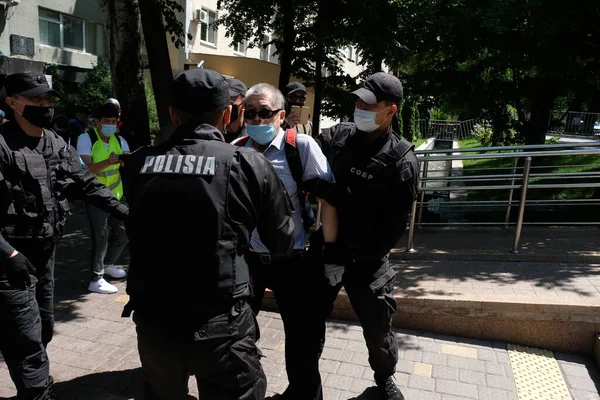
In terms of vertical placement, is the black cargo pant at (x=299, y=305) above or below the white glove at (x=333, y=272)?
below

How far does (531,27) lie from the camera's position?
22.6ft

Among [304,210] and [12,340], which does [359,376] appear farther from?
[12,340]

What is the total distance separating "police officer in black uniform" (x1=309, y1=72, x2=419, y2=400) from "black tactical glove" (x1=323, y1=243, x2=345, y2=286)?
0.01 m

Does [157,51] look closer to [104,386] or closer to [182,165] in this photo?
[104,386]

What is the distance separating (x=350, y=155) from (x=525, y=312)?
2.13 meters

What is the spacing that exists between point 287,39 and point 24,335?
10268 millimetres

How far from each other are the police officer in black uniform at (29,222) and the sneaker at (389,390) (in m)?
2.05

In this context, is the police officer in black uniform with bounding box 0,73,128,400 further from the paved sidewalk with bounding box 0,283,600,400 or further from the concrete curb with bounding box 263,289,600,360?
the concrete curb with bounding box 263,289,600,360

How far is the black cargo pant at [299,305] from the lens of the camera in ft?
9.32

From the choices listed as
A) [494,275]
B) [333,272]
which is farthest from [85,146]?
[494,275]

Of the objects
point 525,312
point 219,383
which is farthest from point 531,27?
point 219,383

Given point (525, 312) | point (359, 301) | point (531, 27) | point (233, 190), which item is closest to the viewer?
point (233, 190)

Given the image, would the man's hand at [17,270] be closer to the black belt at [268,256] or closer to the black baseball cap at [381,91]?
the black belt at [268,256]

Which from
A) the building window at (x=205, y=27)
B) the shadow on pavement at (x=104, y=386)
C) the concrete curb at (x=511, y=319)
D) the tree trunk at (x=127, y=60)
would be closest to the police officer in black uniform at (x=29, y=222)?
the shadow on pavement at (x=104, y=386)
